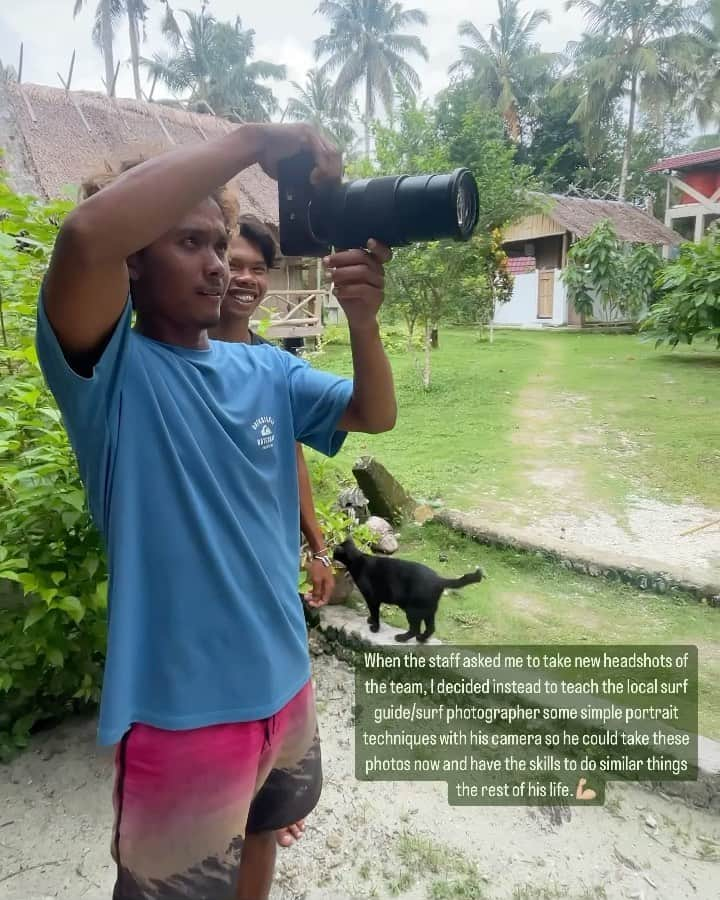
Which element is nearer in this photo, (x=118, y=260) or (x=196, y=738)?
(x=118, y=260)

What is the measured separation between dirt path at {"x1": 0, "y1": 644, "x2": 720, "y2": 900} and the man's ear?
1606 millimetres

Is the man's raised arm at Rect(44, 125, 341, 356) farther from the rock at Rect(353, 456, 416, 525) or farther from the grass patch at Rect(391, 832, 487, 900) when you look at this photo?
the rock at Rect(353, 456, 416, 525)

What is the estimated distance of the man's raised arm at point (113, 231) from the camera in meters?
0.87

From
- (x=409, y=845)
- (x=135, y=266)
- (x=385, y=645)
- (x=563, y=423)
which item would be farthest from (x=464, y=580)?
(x=563, y=423)

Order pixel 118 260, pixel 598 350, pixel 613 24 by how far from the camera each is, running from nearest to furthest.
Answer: pixel 118 260
pixel 598 350
pixel 613 24

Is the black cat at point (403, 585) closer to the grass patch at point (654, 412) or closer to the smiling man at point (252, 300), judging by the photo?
the smiling man at point (252, 300)

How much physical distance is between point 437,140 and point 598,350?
5.67m

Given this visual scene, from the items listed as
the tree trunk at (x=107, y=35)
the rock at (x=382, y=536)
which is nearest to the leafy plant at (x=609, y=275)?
the rock at (x=382, y=536)

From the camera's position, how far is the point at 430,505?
4.65 metres

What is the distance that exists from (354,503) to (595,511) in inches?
69.7

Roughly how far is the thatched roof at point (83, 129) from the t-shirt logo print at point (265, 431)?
381 inches

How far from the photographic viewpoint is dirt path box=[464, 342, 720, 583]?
13.2ft

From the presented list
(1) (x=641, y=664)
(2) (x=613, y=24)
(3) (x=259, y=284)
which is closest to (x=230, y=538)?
(3) (x=259, y=284)

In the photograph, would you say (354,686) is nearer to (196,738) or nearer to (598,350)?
(196,738)
